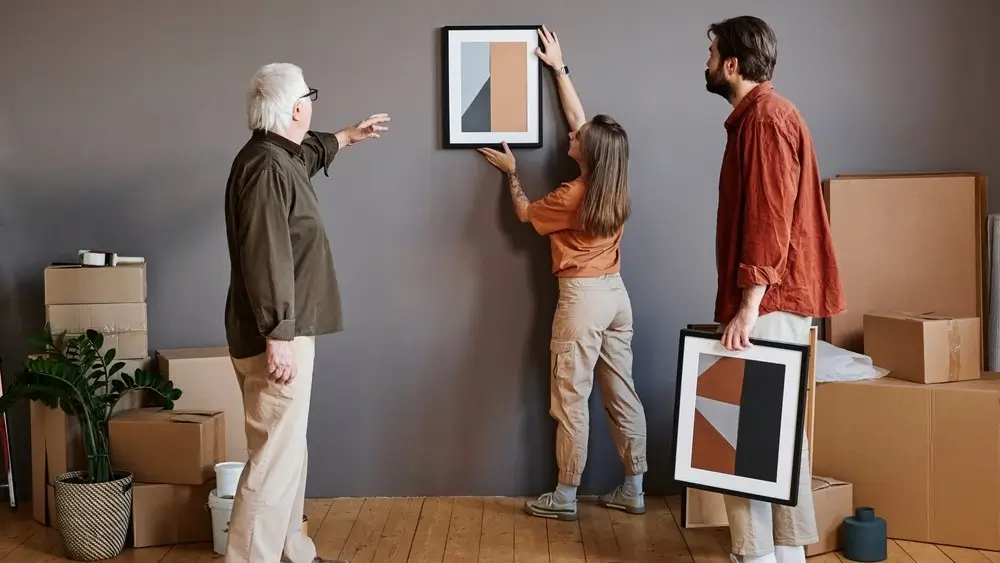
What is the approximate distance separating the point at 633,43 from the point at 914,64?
107 centimetres

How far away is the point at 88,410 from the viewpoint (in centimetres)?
307

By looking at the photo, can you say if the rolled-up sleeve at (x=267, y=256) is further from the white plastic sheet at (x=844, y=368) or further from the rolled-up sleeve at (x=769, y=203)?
the white plastic sheet at (x=844, y=368)

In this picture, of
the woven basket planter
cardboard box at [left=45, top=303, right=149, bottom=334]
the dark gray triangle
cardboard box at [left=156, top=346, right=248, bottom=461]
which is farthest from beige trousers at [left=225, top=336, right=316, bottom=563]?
the dark gray triangle

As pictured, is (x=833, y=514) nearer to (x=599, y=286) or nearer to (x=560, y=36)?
(x=599, y=286)

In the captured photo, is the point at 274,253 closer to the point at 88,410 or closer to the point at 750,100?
the point at 88,410

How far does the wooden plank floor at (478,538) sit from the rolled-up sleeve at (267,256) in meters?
0.96

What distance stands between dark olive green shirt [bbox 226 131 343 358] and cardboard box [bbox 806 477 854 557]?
161cm

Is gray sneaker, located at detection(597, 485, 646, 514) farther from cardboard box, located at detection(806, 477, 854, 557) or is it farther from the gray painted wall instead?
cardboard box, located at detection(806, 477, 854, 557)

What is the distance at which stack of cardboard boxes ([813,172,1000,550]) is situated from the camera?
299 cm

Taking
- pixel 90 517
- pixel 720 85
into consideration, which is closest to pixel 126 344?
pixel 90 517

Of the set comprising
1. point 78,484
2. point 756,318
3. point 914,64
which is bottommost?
point 78,484

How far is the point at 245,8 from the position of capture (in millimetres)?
3492

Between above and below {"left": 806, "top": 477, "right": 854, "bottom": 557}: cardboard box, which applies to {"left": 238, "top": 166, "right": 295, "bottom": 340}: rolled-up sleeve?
above

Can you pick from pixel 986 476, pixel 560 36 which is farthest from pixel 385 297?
pixel 986 476
